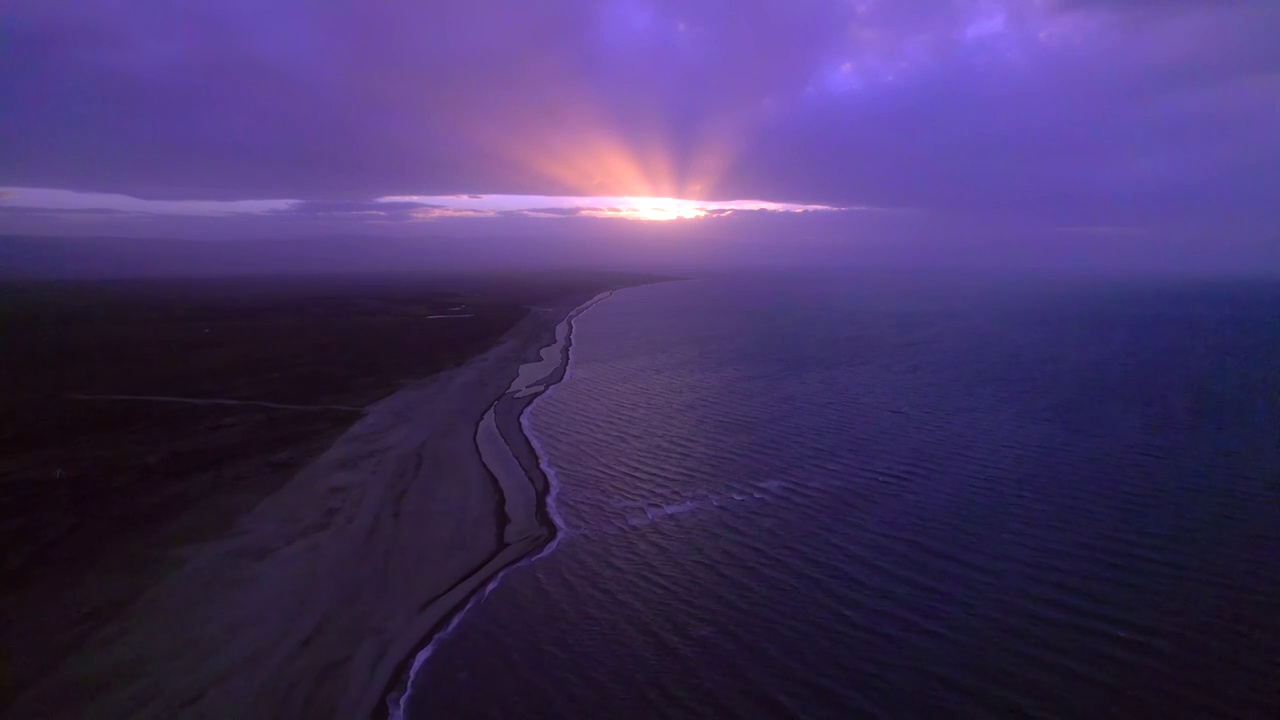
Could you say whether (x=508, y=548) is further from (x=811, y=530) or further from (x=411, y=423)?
(x=411, y=423)

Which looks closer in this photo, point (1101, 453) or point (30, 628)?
point (30, 628)

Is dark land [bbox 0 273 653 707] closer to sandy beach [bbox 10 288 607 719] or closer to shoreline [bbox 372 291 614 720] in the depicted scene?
sandy beach [bbox 10 288 607 719]

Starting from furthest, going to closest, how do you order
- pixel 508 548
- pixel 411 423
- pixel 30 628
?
pixel 411 423 → pixel 508 548 → pixel 30 628

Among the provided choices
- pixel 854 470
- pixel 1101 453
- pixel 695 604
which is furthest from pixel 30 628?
pixel 1101 453

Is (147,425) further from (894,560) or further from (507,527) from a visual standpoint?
(894,560)

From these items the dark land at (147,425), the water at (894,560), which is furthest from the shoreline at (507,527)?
the dark land at (147,425)
